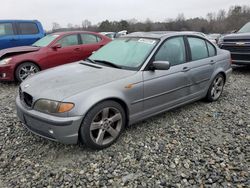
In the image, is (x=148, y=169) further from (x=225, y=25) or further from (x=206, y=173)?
(x=225, y=25)

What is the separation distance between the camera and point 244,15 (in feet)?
167

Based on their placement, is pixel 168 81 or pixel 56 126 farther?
pixel 168 81

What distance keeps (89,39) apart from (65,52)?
1.08 m

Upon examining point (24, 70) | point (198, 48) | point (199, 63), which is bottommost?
point (24, 70)

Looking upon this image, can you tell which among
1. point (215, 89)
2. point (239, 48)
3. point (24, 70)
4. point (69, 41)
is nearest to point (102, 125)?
point (215, 89)

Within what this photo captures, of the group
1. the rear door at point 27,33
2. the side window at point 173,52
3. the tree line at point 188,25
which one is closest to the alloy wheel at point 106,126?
the side window at point 173,52

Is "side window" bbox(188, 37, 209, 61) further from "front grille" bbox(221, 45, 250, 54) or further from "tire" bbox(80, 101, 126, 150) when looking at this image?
"front grille" bbox(221, 45, 250, 54)

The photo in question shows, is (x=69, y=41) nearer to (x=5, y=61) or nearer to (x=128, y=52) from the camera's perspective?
(x=5, y=61)

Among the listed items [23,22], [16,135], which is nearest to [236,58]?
[16,135]

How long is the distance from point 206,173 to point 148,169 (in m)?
0.67

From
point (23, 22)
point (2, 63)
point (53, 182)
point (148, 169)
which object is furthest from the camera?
point (23, 22)

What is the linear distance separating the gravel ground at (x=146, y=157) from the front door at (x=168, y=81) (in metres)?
0.39

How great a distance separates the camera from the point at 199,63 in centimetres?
438

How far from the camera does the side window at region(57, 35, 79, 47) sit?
7.03 metres
